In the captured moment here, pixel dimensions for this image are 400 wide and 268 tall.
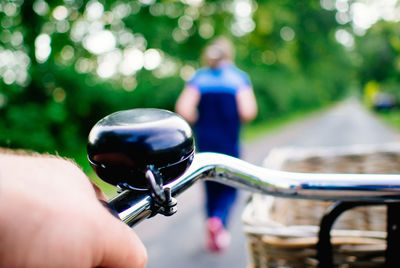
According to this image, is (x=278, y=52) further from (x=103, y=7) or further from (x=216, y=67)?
(x=216, y=67)

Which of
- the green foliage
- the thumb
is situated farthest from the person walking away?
the thumb

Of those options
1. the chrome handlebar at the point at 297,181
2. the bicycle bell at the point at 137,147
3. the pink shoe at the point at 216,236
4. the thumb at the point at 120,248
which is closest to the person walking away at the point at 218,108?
the pink shoe at the point at 216,236

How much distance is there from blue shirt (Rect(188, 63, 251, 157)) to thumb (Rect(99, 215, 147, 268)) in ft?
9.30

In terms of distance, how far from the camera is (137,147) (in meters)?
0.56

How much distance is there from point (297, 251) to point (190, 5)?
17004 mm

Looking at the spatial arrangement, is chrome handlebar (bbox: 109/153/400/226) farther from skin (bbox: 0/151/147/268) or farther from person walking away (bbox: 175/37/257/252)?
person walking away (bbox: 175/37/257/252)

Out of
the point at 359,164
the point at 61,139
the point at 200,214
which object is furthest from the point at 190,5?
the point at 359,164

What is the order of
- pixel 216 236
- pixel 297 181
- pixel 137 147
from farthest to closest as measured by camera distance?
pixel 216 236
pixel 297 181
pixel 137 147

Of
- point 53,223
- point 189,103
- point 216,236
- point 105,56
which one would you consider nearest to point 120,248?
point 53,223

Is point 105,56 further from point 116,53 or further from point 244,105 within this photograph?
point 244,105

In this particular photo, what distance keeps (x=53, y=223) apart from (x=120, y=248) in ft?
0.33

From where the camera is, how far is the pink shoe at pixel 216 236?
3434mm

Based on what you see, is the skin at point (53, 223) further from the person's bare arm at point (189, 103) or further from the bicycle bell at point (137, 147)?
the person's bare arm at point (189, 103)

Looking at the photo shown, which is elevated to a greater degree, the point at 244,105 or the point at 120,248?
the point at 120,248
